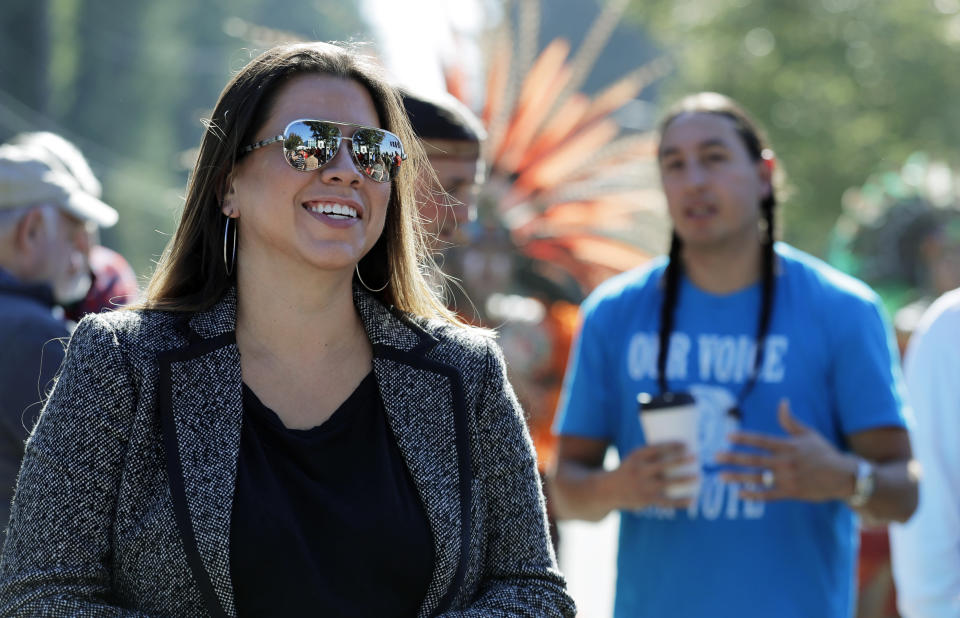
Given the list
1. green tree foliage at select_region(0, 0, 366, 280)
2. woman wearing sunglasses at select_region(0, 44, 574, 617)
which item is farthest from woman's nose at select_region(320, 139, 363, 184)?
green tree foliage at select_region(0, 0, 366, 280)

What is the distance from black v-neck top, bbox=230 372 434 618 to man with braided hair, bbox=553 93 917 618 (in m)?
1.13

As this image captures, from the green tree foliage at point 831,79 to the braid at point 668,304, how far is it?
15005mm

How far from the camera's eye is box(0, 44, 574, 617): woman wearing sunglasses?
185 centimetres

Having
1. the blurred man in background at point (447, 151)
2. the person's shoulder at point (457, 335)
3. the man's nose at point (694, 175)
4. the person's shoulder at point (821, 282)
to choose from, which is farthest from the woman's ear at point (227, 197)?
the person's shoulder at point (821, 282)

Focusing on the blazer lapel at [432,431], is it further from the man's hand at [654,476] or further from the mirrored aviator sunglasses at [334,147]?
the man's hand at [654,476]

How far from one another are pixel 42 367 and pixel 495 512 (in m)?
1.36

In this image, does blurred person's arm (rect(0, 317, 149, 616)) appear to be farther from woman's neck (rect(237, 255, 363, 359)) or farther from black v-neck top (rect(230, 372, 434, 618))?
woman's neck (rect(237, 255, 363, 359))

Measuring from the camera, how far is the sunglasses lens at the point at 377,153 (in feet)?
7.04

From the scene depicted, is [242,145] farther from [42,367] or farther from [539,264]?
[539,264]

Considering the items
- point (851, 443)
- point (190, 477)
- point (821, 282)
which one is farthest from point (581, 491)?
point (190, 477)

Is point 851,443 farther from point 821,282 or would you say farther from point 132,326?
A: point 132,326

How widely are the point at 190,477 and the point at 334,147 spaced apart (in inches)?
25.4

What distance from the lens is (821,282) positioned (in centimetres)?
326

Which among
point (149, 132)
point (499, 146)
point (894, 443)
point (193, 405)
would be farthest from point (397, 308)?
point (149, 132)
